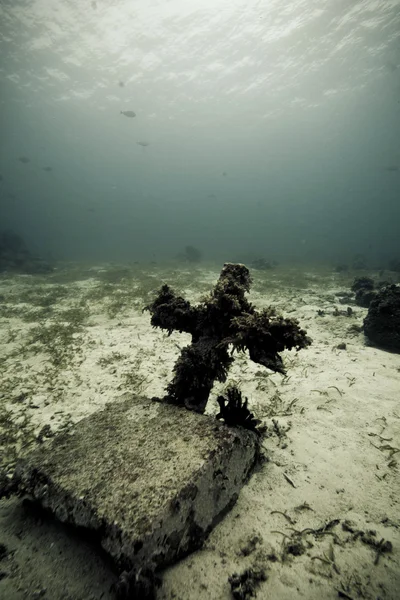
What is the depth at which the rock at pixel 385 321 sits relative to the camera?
6.91 meters

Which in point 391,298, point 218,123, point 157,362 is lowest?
point 157,362

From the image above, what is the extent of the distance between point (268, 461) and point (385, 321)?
19.6 feet

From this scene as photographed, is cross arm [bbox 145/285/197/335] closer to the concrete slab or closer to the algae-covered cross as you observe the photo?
the algae-covered cross

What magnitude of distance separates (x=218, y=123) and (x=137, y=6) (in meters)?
40.3

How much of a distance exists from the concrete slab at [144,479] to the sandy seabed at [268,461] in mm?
315

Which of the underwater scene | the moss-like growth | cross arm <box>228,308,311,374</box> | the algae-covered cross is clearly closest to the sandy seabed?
the underwater scene

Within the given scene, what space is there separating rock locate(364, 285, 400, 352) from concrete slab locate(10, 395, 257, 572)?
5.93 m

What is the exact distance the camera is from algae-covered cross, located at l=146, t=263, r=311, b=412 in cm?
286

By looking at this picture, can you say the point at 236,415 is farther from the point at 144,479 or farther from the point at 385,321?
the point at 385,321

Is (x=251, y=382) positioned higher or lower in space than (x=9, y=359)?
higher

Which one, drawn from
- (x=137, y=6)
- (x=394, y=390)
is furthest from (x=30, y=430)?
(x=137, y=6)

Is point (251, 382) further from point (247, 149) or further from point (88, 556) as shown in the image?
point (247, 149)

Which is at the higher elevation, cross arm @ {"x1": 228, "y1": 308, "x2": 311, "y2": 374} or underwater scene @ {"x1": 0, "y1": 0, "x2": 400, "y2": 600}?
cross arm @ {"x1": 228, "y1": 308, "x2": 311, "y2": 374}

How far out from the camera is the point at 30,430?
4.36 m
